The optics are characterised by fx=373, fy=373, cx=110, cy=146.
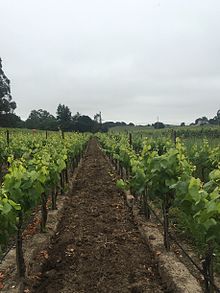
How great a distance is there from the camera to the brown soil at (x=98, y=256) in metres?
5.39

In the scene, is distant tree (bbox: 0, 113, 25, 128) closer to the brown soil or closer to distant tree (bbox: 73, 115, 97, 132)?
distant tree (bbox: 73, 115, 97, 132)

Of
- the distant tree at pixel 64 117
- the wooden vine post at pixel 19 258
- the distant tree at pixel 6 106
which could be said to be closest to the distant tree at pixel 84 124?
the distant tree at pixel 64 117

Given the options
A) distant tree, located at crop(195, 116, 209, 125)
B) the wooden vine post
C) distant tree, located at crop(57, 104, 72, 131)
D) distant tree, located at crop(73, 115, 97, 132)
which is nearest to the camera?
the wooden vine post

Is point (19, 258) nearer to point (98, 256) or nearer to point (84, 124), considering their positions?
point (98, 256)

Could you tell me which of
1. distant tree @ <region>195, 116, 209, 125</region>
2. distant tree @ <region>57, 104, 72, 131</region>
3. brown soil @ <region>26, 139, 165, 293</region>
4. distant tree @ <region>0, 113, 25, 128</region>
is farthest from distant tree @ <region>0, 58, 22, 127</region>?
brown soil @ <region>26, 139, 165, 293</region>

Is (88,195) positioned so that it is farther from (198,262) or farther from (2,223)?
(2,223)

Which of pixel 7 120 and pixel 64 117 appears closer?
pixel 7 120

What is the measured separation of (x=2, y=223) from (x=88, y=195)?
7.27 meters

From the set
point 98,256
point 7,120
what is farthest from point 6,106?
point 98,256

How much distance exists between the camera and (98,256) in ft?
21.0

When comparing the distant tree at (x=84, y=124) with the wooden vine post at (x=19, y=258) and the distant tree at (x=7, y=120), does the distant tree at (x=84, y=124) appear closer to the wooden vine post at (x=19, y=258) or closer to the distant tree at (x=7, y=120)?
the distant tree at (x=7, y=120)

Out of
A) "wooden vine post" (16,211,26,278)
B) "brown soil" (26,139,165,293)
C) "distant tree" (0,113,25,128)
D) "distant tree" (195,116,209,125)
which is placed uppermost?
"distant tree" (195,116,209,125)

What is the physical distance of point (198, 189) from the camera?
4.11m

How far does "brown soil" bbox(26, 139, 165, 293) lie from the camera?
539 centimetres
